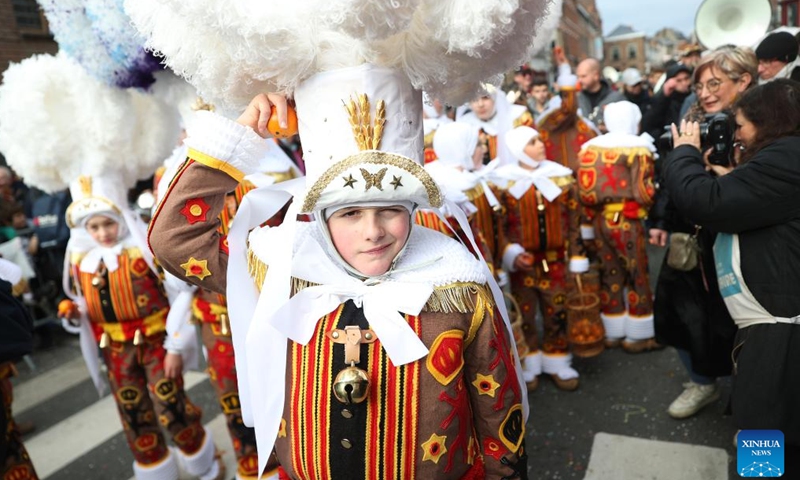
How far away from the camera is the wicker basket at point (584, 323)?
4078 millimetres

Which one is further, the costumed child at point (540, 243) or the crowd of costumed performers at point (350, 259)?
the costumed child at point (540, 243)

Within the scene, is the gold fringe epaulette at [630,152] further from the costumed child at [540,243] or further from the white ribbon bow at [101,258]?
the white ribbon bow at [101,258]

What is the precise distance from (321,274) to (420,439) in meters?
0.53

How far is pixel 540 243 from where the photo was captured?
12.4 feet

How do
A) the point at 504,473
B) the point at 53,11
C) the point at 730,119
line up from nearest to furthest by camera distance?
1. the point at 504,473
2. the point at 730,119
3. the point at 53,11

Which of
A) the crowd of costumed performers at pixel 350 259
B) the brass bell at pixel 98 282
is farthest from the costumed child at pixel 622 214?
the brass bell at pixel 98 282

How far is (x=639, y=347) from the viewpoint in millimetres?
4336

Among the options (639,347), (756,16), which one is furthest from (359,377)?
(756,16)

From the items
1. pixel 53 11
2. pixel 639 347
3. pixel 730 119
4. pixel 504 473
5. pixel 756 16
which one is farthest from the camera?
pixel 756 16

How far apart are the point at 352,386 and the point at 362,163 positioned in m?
0.57

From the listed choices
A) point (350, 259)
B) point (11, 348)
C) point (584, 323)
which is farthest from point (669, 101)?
point (11, 348)

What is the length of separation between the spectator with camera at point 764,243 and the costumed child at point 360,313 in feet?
4.07

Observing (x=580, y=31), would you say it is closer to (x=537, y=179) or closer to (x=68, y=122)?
(x=537, y=179)

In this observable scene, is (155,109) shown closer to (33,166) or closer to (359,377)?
(33,166)
